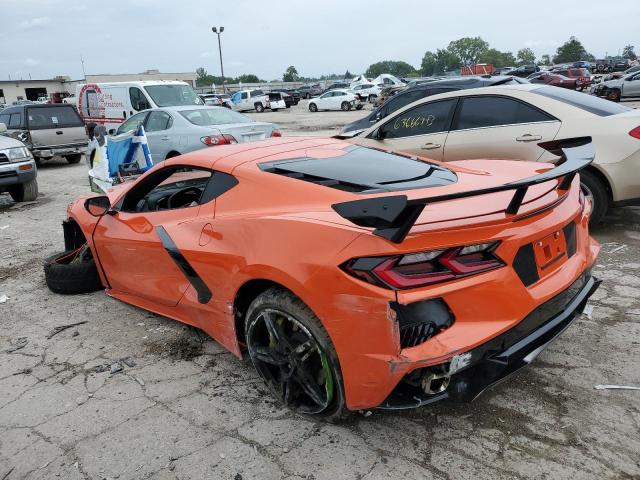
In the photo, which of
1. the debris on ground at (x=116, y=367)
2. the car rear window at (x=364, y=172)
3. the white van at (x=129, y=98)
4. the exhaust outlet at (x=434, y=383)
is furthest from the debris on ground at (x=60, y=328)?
the white van at (x=129, y=98)

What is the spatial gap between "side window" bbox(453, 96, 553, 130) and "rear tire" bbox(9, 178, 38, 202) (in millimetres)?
7449

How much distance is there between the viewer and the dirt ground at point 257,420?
236 centimetres

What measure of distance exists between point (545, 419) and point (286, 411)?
52.9 inches

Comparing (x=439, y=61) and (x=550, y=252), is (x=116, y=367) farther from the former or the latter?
(x=439, y=61)

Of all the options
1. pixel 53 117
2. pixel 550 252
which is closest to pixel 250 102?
pixel 53 117

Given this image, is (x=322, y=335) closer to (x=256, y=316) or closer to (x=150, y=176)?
(x=256, y=316)

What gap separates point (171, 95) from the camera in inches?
529

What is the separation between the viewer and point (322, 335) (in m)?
2.38

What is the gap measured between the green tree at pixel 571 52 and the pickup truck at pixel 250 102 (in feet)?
287

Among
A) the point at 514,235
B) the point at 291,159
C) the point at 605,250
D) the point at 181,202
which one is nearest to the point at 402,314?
the point at 514,235

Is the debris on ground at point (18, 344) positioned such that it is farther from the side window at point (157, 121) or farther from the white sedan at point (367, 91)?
the white sedan at point (367, 91)

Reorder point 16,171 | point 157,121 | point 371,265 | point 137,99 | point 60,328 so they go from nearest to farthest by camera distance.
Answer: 1. point 371,265
2. point 60,328
3. point 16,171
4. point 157,121
5. point 137,99

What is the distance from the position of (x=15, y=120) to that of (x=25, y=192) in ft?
17.6

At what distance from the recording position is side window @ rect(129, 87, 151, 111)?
13250 millimetres
